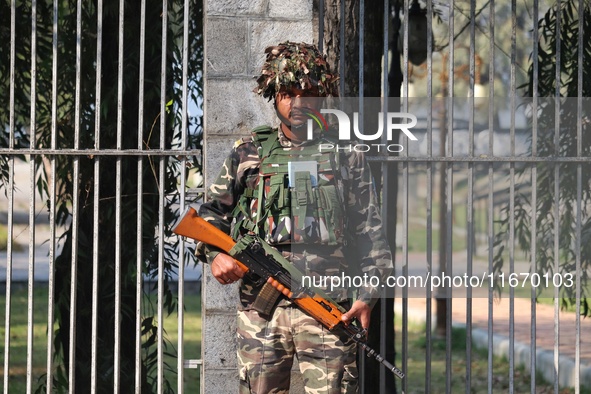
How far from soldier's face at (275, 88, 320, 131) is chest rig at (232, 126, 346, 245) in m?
0.13

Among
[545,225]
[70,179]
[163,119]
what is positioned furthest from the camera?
[545,225]

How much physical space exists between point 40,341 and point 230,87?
8.63 meters

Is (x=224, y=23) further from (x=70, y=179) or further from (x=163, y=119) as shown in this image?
(x=70, y=179)

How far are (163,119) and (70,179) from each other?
2.23 metres

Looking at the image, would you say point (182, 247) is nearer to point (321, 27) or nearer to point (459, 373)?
point (321, 27)

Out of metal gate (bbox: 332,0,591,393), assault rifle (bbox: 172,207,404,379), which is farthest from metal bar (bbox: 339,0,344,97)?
assault rifle (bbox: 172,207,404,379)

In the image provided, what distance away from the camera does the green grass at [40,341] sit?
10.3 meters

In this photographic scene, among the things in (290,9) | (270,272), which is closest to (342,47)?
(290,9)

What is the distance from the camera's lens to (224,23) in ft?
15.5

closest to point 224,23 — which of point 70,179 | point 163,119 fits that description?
point 163,119

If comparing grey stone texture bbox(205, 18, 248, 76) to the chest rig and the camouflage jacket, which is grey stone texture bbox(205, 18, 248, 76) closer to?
the camouflage jacket

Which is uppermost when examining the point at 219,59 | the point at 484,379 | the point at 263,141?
the point at 219,59

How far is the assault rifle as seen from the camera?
3982 mm

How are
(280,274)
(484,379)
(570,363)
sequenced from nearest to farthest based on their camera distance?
(280,274), (570,363), (484,379)
